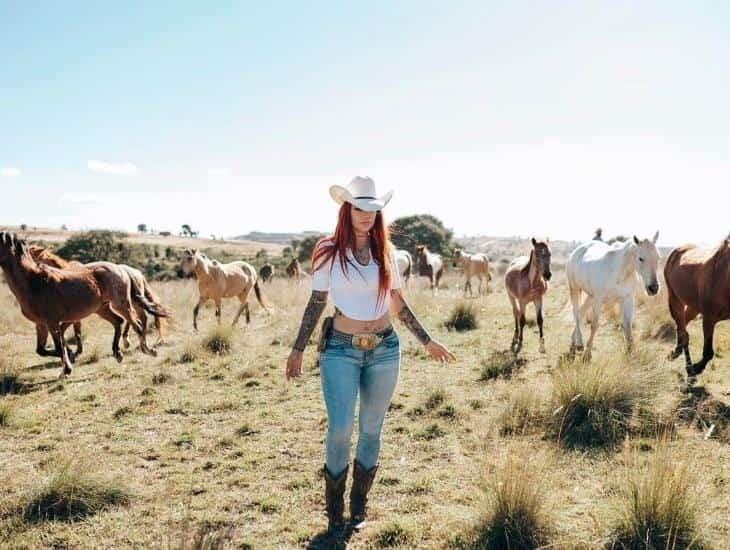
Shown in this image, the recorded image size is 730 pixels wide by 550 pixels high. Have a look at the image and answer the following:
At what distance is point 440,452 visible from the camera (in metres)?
5.18

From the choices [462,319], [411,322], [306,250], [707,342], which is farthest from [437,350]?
[306,250]

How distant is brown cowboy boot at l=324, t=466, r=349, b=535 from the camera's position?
3631 millimetres

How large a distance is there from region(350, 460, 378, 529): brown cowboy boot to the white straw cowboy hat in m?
1.84

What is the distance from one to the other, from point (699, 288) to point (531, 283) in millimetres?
2833

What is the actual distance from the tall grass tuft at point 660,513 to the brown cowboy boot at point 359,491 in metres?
1.62

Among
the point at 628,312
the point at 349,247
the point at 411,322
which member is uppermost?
the point at 349,247

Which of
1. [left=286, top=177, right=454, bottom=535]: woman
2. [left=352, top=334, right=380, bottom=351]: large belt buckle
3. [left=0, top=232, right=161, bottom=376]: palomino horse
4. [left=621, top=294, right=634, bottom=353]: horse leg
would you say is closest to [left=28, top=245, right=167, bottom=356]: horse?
[left=0, top=232, right=161, bottom=376]: palomino horse

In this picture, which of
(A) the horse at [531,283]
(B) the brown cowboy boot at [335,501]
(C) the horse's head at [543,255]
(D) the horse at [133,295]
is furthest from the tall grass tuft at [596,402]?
(D) the horse at [133,295]

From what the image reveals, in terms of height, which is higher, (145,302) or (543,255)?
(543,255)

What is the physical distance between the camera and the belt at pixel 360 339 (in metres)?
3.39

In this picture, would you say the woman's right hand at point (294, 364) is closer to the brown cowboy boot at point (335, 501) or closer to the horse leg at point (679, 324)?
the brown cowboy boot at point (335, 501)

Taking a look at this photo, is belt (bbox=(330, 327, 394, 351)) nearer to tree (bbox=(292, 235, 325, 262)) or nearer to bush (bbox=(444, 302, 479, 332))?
bush (bbox=(444, 302, 479, 332))

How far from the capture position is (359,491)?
3816 mm

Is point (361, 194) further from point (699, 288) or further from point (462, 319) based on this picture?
point (462, 319)
